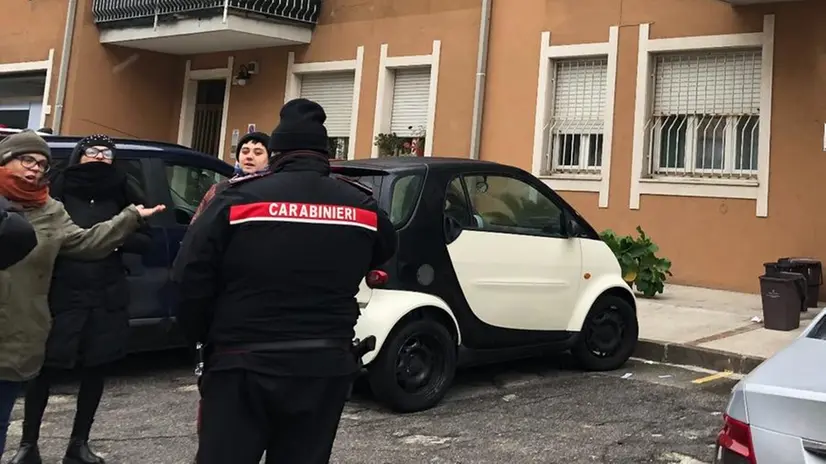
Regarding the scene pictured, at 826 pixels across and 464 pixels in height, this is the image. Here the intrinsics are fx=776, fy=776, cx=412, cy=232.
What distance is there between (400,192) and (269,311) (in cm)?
290

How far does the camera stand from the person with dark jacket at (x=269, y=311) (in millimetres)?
2396

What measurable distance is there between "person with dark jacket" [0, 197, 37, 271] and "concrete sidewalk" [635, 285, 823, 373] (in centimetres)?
601

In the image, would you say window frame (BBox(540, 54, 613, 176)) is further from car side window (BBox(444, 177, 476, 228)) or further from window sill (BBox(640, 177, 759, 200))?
car side window (BBox(444, 177, 476, 228))

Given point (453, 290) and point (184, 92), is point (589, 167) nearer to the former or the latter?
point (453, 290)

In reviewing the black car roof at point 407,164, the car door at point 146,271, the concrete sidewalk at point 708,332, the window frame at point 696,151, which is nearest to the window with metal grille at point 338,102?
the window frame at point 696,151

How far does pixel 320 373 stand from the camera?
2453 millimetres

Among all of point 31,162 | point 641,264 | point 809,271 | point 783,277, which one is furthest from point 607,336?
point 31,162

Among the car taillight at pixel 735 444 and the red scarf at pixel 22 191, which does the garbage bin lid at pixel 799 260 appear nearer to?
the car taillight at pixel 735 444

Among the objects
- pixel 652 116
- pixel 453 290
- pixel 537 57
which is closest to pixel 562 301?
pixel 453 290

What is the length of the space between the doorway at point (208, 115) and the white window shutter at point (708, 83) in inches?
359

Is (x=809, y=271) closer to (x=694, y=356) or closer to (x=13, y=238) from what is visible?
(x=694, y=356)

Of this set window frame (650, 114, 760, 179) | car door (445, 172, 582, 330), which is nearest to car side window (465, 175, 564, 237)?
car door (445, 172, 582, 330)

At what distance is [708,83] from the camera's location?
10531mm

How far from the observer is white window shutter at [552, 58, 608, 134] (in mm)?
11484
